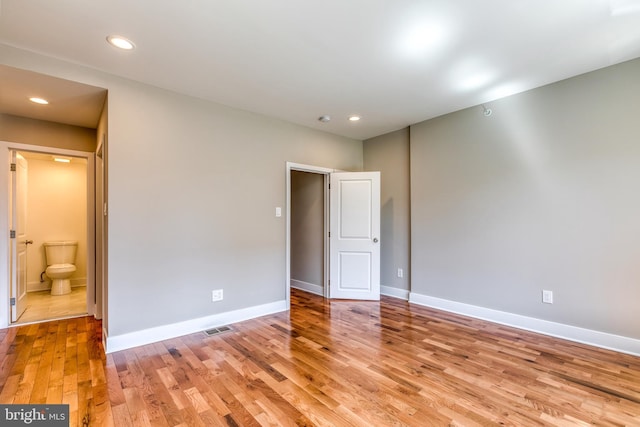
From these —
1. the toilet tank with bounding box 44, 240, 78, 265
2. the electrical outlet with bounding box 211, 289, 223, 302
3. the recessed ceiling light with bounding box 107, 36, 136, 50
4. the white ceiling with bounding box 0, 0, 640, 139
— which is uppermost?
the white ceiling with bounding box 0, 0, 640, 139

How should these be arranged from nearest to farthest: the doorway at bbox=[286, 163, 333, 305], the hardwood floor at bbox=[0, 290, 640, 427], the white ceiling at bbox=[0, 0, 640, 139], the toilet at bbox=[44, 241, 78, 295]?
1. the hardwood floor at bbox=[0, 290, 640, 427]
2. the white ceiling at bbox=[0, 0, 640, 139]
3. the toilet at bbox=[44, 241, 78, 295]
4. the doorway at bbox=[286, 163, 333, 305]

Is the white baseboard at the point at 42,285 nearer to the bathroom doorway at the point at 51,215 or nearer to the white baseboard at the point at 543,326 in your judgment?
the bathroom doorway at the point at 51,215

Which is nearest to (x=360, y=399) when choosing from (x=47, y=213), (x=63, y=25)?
(x=63, y=25)

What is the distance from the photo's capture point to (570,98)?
2.85m

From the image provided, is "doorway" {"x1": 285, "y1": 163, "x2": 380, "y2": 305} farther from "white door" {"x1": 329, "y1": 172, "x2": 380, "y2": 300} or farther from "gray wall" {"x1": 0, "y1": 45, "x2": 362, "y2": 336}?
"gray wall" {"x1": 0, "y1": 45, "x2": 362, "y2": 336}

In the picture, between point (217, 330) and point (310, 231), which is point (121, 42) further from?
point (310, 231)

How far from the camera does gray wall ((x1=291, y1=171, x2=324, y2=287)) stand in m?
4.81

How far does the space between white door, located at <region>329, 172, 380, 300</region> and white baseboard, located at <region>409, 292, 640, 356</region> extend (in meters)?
0.86

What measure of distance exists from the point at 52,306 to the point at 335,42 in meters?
4.90

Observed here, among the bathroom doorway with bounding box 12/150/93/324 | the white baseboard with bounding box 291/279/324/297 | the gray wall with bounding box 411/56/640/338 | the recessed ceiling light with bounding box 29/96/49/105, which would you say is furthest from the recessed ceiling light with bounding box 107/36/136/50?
the white baseboard with bounding box 291/279/324/297

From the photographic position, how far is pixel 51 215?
4910 millimetres

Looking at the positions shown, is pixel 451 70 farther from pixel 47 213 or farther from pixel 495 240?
pixel 47 213


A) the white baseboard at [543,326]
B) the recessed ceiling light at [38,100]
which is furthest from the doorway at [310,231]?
the recessed ceiling light at [38,100]

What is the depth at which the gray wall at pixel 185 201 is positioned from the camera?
2691 mm
